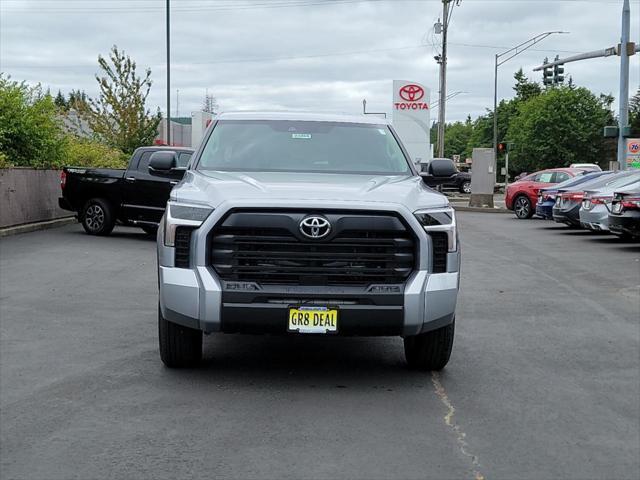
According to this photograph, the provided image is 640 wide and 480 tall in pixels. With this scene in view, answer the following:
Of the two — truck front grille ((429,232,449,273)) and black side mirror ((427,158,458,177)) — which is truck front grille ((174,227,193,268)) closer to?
truck front grille ((429,232,449,273))

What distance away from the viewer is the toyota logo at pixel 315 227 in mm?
6102

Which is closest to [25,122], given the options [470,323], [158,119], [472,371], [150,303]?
[150,303]

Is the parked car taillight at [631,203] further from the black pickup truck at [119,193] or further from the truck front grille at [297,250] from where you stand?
the truck front grille at [297,250]

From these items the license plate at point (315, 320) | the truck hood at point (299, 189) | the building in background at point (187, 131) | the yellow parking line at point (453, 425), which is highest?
the building in background at point (187, 131)

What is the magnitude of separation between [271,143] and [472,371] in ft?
8.41

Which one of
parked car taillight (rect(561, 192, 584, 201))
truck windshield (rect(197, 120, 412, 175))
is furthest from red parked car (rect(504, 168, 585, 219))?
truck windshield (rect(197, 120, 412, 175))

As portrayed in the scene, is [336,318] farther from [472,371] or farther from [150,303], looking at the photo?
[150,303]

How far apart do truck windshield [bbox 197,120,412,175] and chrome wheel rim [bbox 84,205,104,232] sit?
444 inches

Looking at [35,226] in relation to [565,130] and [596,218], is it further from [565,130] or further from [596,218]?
[565,130]

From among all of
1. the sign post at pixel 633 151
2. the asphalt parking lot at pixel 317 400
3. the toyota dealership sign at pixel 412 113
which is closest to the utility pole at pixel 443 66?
the toyota dealership sign at pixel 412 113

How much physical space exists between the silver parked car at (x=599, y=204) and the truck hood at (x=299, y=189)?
44.5 ft

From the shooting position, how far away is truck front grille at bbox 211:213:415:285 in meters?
6.13

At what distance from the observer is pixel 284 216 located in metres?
6.12

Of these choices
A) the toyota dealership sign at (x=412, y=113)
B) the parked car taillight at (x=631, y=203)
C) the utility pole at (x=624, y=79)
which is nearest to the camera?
the parked car taillight at (x=631, y=203)
